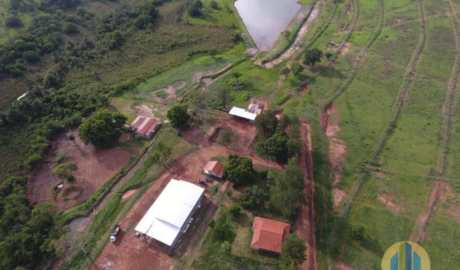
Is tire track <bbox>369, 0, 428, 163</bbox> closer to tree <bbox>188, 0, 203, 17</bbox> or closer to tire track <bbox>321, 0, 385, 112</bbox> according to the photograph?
tire track <bbox>321, 0, 385, 112</bbox>

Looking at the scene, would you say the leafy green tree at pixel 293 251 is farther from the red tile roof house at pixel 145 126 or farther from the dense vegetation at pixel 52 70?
the red tile roof house at pixel 145 126

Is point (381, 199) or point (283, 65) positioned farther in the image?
point (283, 65)

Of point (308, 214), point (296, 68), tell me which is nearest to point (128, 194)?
point (308, 214)

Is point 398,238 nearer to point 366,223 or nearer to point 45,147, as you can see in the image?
point 366,223

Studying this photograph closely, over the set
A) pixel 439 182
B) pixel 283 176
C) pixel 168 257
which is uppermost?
pixel 283 176

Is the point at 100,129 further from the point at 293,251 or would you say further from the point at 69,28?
the point at 69,28

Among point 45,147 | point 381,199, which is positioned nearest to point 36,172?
point 45,147

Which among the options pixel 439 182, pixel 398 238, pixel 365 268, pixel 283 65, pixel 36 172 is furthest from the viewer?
pixel 283 65
